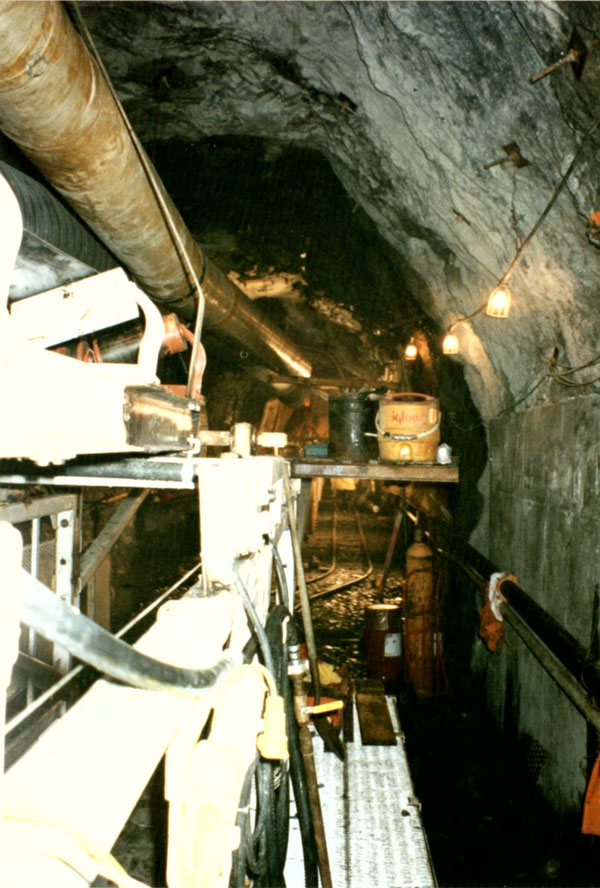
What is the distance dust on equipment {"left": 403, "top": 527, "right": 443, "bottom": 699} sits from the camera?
764 cm

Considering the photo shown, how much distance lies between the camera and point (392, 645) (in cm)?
735

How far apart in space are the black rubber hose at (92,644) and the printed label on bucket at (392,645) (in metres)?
6.97

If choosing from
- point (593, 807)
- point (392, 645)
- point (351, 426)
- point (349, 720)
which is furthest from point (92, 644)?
point (392, 645)

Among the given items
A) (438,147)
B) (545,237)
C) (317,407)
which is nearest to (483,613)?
(545,237)

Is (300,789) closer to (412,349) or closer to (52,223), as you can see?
(52,223)

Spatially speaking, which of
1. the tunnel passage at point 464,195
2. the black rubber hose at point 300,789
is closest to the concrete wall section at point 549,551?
the tunnel passage at point 464,195

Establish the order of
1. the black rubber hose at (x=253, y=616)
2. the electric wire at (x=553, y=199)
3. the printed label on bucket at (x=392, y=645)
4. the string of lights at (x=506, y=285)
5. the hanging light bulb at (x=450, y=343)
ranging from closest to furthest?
the black rubber hose at (x=253, y=616) < the electric wire at (x=553, y=199) < the string of lights at (x=506, y=285) < the hanging light bulb at (x=450, y=343) < the printed label on bucket at (x=392, y=645)

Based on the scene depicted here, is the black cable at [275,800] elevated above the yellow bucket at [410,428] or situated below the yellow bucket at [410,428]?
below

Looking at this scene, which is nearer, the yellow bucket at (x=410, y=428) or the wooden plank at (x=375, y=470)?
the wooden plank at (x=375, y=470)

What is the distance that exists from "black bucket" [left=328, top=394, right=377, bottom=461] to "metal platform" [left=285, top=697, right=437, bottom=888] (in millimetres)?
3948

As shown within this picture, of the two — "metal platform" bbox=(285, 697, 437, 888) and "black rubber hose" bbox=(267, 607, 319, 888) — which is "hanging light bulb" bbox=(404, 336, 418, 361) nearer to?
"metal platform" bbox=(285, 697, 437, 888)

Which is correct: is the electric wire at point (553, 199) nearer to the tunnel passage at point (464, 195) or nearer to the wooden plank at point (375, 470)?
the tunnel passage at point (464, 195)

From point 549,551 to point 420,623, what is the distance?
11.0 ft

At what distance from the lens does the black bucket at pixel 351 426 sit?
7.14 m
